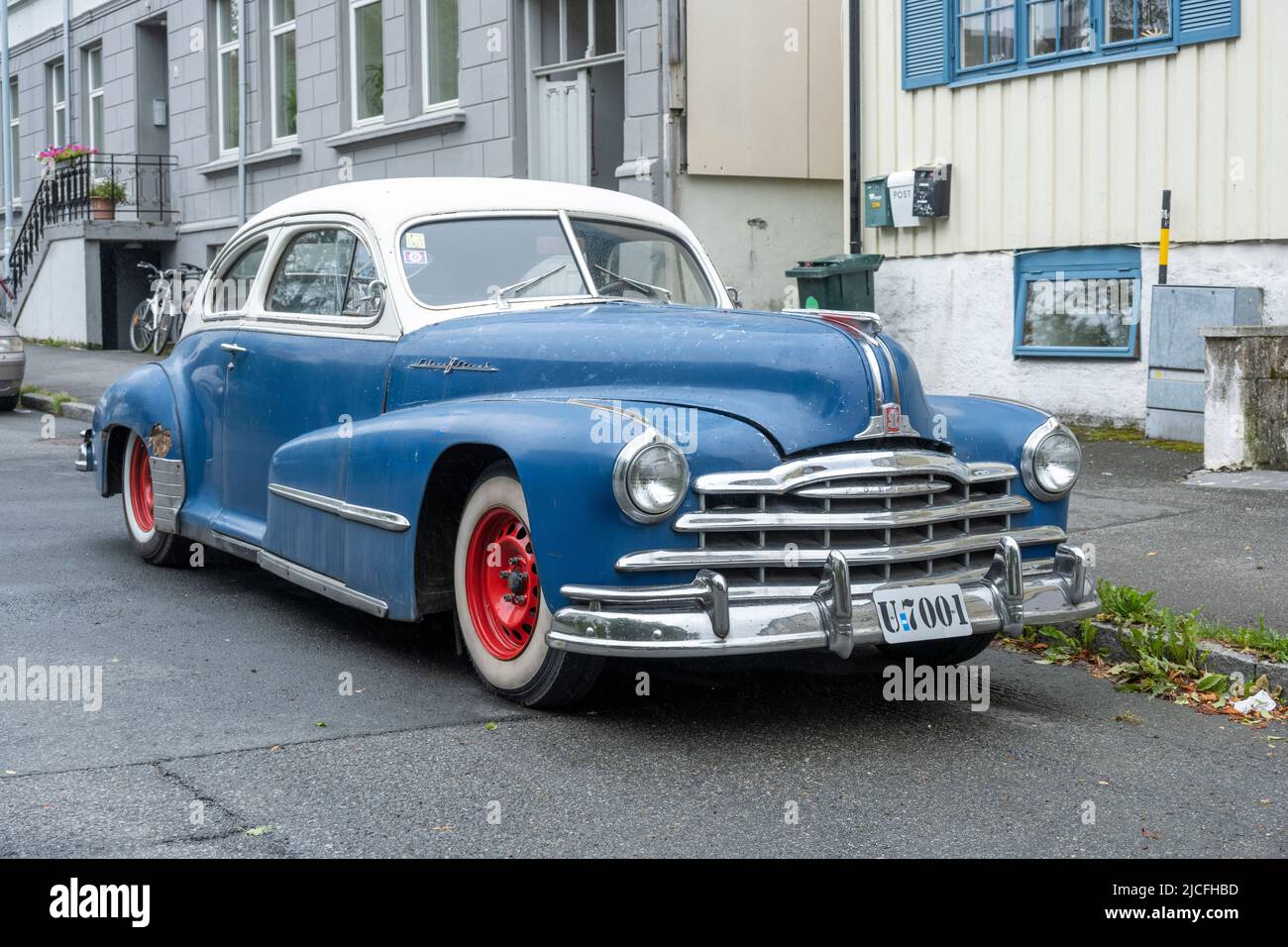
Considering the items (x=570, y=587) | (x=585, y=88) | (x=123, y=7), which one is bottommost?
(x=570, y=587)

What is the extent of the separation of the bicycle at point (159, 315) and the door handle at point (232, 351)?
44.9ft

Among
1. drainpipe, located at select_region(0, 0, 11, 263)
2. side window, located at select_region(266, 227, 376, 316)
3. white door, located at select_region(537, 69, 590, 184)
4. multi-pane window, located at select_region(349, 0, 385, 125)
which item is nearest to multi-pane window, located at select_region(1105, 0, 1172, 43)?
white door, located at select_region(537, 69, 590, 184)

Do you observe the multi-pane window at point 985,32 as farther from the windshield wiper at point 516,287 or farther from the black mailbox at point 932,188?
the windshield wiper at point 516,287

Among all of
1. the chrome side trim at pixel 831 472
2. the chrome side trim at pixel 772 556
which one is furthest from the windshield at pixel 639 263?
the chrome side trim at pixel 772 556

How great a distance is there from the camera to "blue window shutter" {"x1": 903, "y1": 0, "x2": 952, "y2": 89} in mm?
13094

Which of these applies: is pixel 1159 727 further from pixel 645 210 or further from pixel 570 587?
pixel 645 210

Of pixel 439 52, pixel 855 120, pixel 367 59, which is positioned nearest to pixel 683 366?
pixel 855 120

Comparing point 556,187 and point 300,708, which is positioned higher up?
point 556,187

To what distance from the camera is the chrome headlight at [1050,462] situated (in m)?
5.35

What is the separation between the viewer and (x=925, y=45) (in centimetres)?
1330

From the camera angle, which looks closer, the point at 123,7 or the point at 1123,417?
the point at 1123,417

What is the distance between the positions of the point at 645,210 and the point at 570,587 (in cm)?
268
